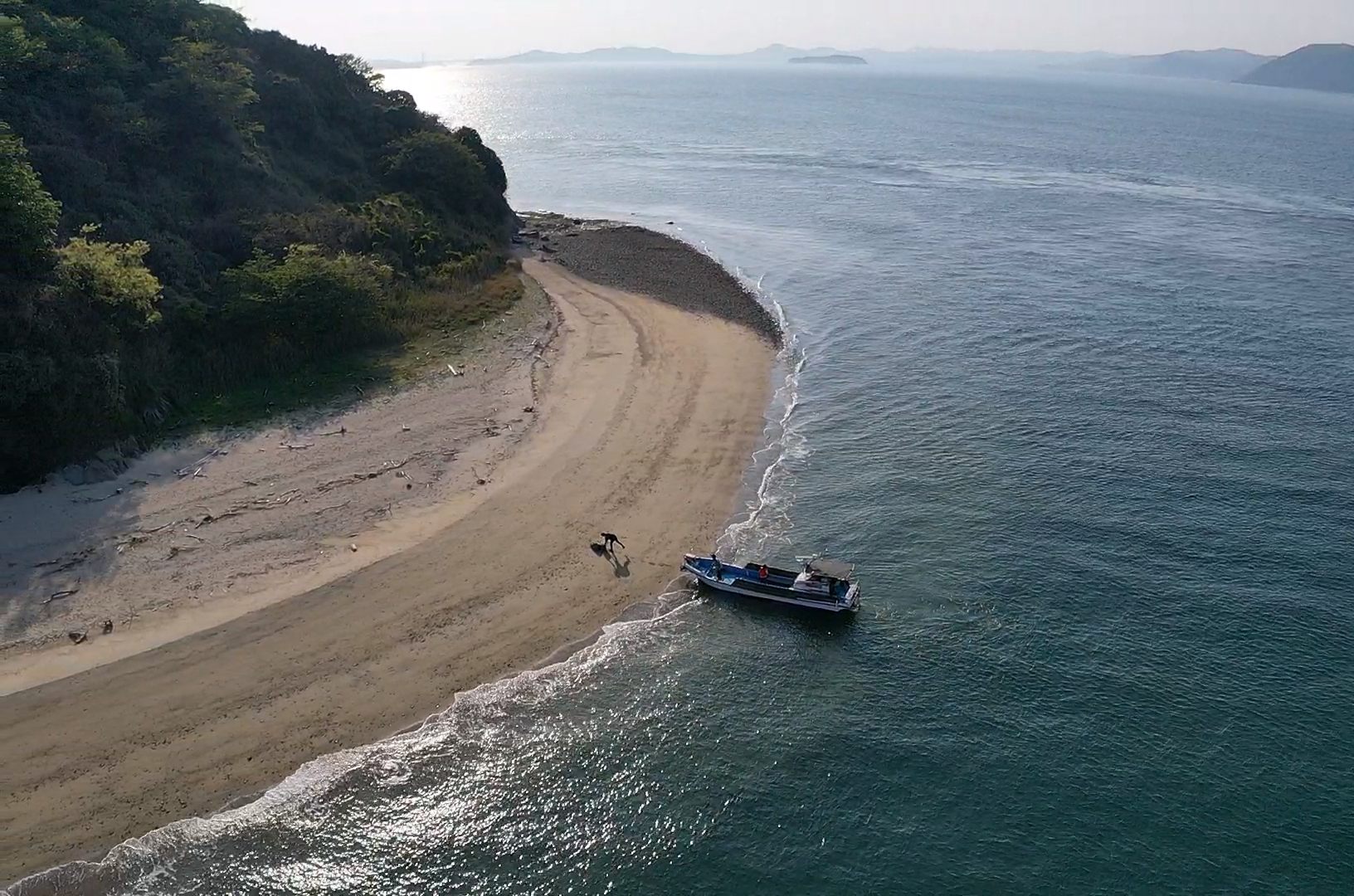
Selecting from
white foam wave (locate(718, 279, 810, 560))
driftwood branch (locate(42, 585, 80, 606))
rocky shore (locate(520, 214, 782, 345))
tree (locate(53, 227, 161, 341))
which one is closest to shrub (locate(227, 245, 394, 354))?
tree (locate(53, 227, 161, 341))

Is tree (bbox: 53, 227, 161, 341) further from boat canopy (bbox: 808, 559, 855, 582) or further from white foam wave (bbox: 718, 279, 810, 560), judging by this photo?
boat canopy (bbox: 808, 559, 855, 582)

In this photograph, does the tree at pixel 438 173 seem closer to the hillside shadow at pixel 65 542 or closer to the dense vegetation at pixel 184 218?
the dense vegetation at pixel 184 218

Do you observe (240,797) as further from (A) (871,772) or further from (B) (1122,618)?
(B) (1122,618)

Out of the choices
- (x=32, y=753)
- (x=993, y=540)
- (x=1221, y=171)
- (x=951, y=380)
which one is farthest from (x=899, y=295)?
(x=1221, y=171)

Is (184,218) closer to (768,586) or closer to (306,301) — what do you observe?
(306,301)

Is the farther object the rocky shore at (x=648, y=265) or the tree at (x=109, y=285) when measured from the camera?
the rocky shore at (x=648, y=265)

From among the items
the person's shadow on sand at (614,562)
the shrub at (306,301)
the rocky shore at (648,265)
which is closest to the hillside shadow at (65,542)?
the shrub at (306,301)
